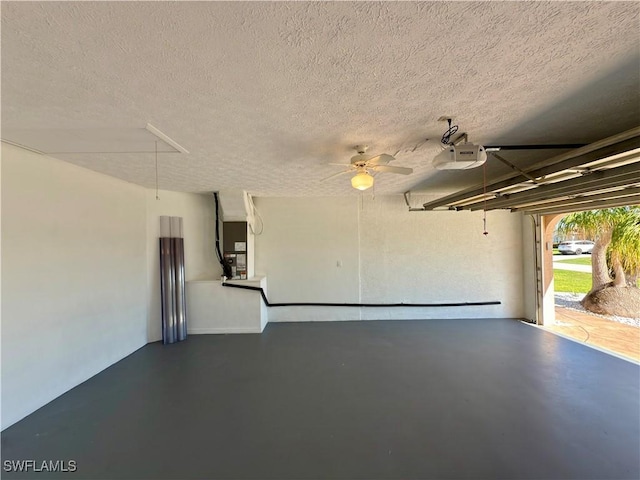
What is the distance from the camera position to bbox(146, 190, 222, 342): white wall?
3975 mm

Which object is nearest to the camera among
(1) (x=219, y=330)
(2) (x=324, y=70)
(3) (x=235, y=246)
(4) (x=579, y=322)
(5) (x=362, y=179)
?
(2) (x=324, y=70)

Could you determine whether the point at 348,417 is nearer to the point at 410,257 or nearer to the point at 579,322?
the point at 410,257

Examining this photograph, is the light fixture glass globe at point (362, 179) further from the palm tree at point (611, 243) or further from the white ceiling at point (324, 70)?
the palm tree at point (611, 243)

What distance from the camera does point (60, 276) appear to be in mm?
2613

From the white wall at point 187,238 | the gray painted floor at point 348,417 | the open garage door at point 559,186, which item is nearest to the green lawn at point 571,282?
the open garage door at point 559,186

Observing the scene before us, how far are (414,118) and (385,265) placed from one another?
11.7ft

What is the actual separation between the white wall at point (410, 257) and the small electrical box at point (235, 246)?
508mm

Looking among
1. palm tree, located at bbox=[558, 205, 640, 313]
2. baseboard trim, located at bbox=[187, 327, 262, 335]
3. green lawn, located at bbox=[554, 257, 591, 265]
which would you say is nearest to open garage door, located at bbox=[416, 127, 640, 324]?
palm tree, located at bbox=[558, 205, 640, 313]

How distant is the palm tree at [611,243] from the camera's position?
544cm

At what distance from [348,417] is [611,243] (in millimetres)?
7162

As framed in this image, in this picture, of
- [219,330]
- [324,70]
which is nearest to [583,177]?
[324,70]

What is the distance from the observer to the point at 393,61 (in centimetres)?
123

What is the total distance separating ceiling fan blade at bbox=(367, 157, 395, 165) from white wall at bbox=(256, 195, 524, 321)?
2.77 meters

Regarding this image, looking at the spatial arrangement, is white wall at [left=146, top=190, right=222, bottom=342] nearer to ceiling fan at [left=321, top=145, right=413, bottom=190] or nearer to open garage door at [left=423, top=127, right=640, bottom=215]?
ceiling fan at [left=321, top=145, right=413, bottom=190]
